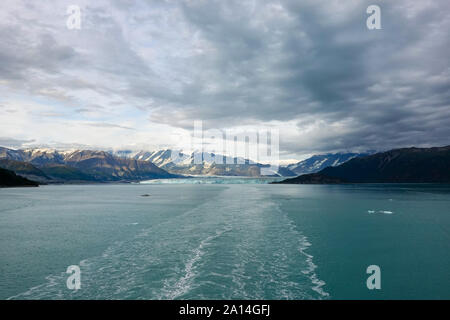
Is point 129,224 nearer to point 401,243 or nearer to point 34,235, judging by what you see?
point 34,235

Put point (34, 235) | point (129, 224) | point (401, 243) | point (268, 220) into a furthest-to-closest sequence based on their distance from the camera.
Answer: point (268, 220)
point (129, 224)
point (34, 235)
point (401, 243)

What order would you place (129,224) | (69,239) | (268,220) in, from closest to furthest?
(69,239) → (129,224) → (268,220)

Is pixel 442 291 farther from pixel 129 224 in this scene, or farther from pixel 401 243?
pixel 129 224

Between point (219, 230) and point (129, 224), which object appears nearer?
point (219, 230)
